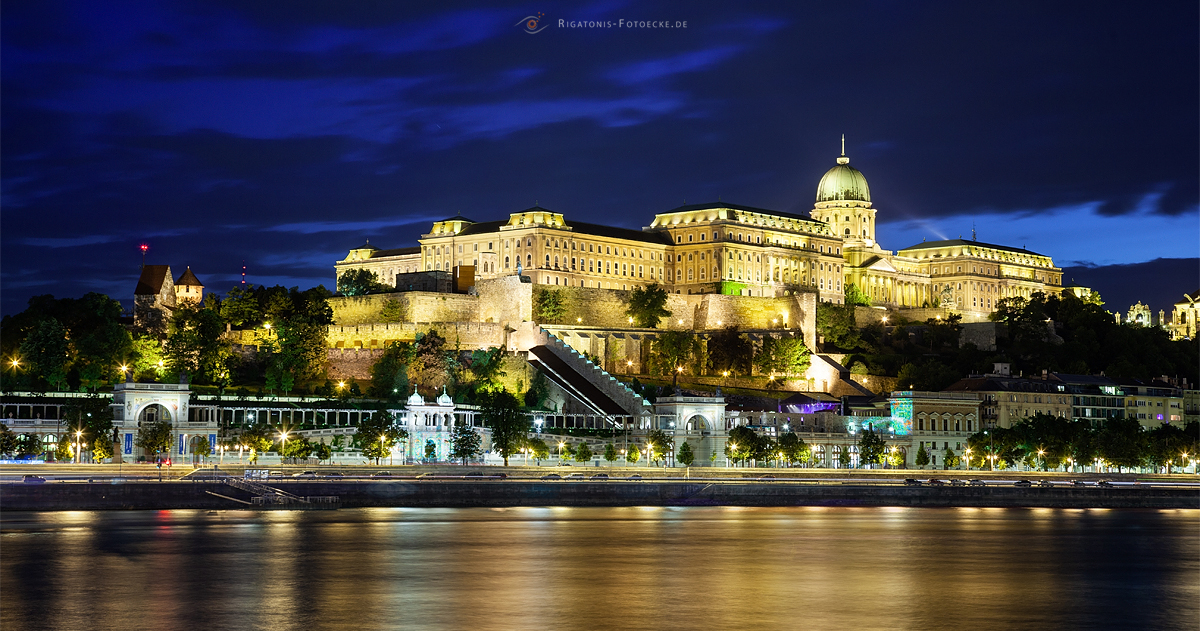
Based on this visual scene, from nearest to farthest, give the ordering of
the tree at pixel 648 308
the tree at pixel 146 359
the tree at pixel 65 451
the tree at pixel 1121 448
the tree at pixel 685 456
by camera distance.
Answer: the tree at pixel 65 451 < the tree at pixel 685 456 < the tree at pixel 1121 448 < the tree at pixel 146 359 < the tree at pixel 648 308

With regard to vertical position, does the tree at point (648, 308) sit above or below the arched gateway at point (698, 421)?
above

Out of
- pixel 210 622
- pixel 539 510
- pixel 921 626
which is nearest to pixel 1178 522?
pixel 539 510

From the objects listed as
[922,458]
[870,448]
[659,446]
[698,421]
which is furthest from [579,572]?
[922,458]

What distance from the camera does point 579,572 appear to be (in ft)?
152

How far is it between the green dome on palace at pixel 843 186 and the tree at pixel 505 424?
94.8 m

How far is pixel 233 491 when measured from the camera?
67062mm

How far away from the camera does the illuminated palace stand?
5773 inches

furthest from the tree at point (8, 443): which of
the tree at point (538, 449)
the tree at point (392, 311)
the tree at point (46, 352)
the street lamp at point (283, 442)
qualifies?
the tree at point (392, 311)

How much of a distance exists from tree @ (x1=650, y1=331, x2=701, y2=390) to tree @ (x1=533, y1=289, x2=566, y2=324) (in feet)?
33.0

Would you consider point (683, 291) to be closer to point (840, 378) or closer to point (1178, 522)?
point (840, 378)

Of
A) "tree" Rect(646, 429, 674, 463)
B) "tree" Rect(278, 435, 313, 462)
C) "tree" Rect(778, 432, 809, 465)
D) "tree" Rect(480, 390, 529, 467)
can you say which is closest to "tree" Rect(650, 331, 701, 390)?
"tree" Rect(778, 432, 809, 465)

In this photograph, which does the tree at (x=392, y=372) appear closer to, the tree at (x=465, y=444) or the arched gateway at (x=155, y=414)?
the tree at (x=465, y=444)

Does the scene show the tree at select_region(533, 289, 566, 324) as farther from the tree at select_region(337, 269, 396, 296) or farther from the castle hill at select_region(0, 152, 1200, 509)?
the tree at select_region(337, 269, 396, 296)

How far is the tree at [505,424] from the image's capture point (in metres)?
86.7
